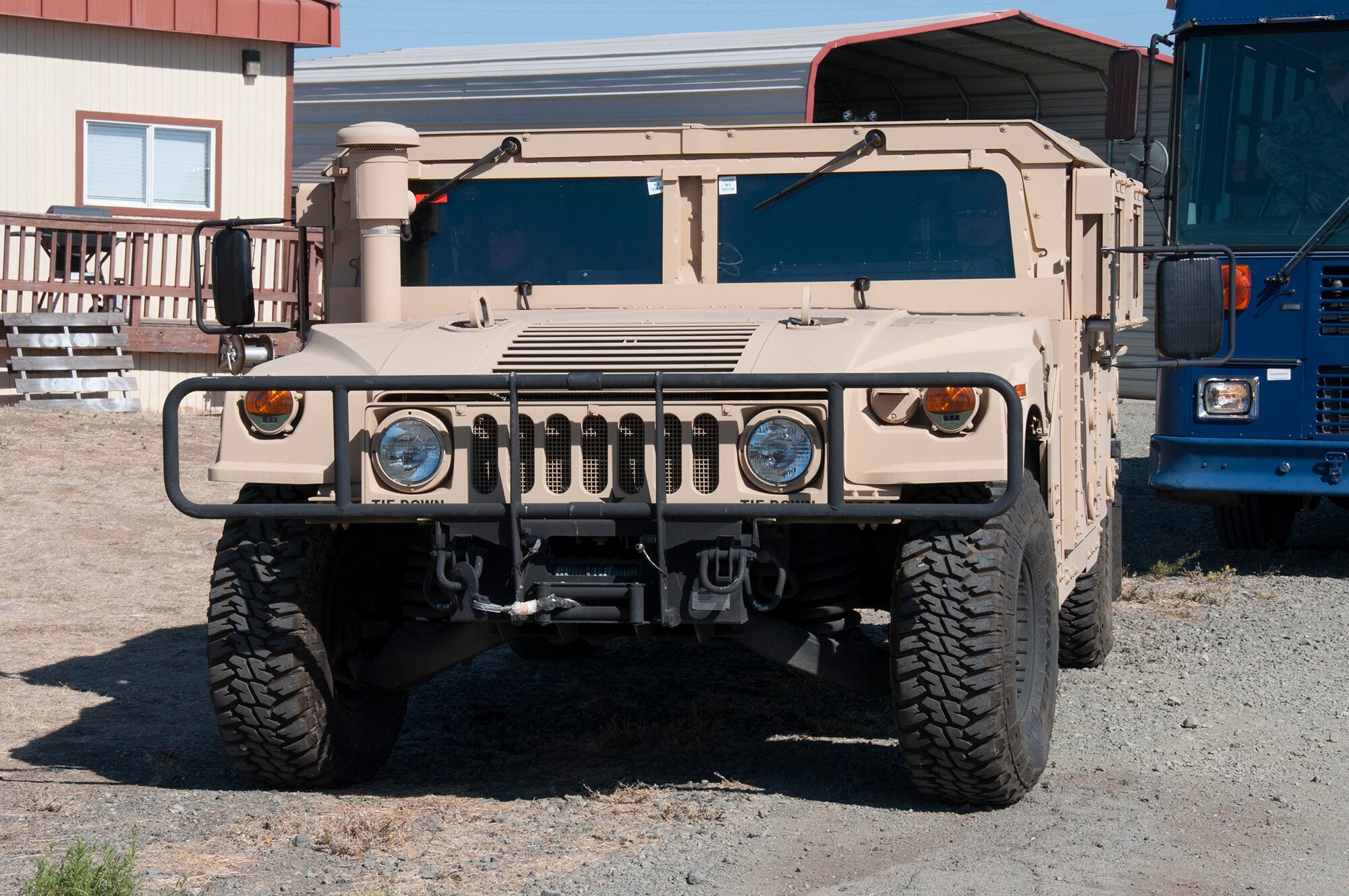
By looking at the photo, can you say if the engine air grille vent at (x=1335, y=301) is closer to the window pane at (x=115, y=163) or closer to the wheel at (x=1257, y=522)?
the wheel at (x=1257, y=522)

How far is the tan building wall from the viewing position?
1642 cm

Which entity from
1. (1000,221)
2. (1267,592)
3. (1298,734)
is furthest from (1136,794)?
(1267,592)

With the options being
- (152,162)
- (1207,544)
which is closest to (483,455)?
(1207,544)

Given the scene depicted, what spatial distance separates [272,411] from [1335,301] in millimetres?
5933

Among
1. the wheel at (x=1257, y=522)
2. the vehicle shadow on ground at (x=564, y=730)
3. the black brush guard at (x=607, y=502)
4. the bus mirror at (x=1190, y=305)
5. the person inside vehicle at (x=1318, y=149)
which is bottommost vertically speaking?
the vehicle shadow on ground at (x=564, y=730)

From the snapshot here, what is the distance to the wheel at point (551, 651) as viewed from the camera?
752 centimetres

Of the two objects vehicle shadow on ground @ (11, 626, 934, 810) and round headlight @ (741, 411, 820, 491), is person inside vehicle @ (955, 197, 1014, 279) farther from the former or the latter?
vehicle shadow on ground @ (11, 626, 934, 810)

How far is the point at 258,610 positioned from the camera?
5035mm

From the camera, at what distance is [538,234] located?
6.09 m

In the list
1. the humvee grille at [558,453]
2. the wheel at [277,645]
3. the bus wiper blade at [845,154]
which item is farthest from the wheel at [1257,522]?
the wheel at [277,645]

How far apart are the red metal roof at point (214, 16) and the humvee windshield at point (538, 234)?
11.6m

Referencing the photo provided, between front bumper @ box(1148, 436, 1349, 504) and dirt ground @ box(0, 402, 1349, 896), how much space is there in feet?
1.78

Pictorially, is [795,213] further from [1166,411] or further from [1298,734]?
[1166,411]

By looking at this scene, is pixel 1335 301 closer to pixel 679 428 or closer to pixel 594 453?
pixel 679 428
